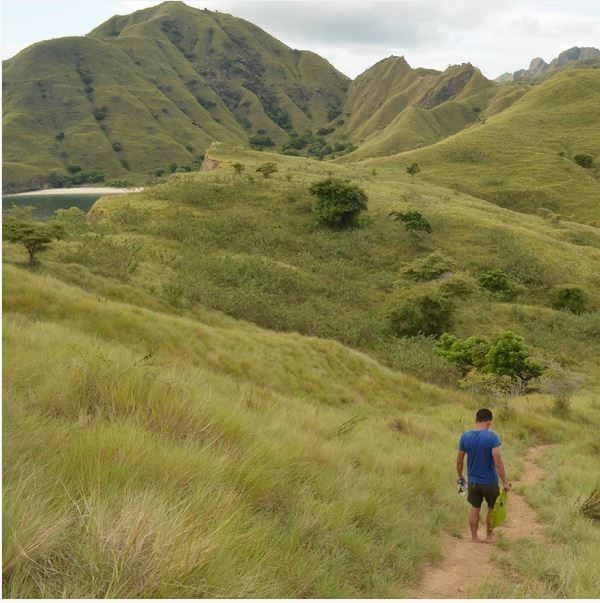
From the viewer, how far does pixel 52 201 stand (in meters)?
124

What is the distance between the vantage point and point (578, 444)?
14852mm

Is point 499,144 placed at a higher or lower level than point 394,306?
higher

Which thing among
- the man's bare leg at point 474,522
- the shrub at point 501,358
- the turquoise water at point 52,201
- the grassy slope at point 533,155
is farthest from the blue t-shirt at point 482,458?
the turquoise water at point 52,201

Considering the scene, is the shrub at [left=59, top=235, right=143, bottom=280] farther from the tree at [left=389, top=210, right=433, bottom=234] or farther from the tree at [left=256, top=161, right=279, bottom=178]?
the tree at [left=256, top=161, right=279, bottom=178]

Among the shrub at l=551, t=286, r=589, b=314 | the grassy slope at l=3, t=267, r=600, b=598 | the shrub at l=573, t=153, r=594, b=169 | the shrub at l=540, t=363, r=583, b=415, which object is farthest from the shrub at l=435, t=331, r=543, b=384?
the shrub at l=573, t=153, r=594, b=169

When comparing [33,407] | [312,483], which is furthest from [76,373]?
[312,483]

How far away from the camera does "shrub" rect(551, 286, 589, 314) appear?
1671 inches

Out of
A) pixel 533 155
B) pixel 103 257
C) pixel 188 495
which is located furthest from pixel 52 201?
pixel 188 495

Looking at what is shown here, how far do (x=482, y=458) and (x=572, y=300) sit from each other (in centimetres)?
4025

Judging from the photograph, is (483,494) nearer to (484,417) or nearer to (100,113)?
(484,417)

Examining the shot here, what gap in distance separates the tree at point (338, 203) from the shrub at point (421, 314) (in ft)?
56.2

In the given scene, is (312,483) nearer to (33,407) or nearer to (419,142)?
(33,407)

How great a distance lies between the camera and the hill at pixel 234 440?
3291mm

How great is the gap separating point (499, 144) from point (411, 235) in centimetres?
5974
